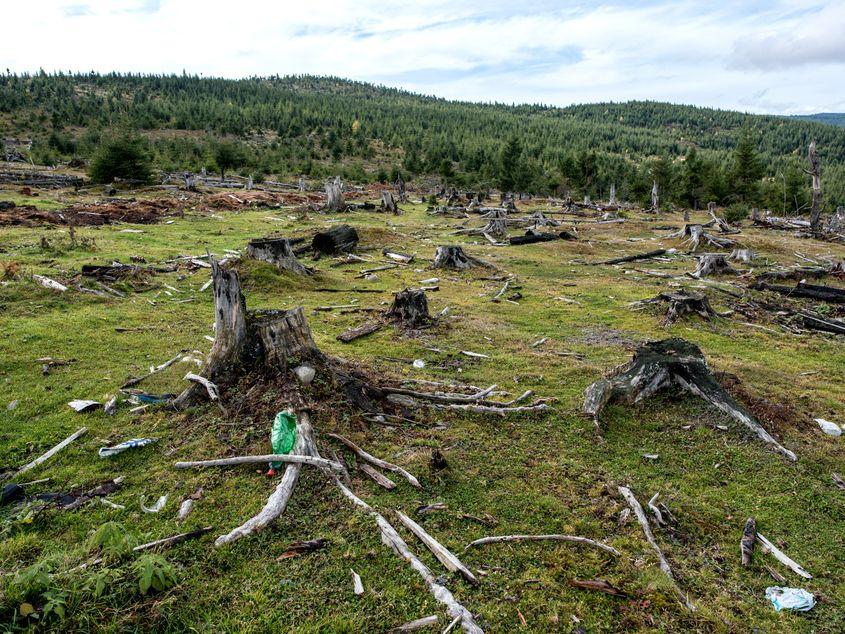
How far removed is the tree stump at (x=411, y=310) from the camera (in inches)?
482

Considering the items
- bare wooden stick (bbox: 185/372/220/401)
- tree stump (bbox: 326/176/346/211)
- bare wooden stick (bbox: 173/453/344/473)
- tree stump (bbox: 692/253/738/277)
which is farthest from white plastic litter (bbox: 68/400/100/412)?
tree stump (bbox: 326/176/346/211)

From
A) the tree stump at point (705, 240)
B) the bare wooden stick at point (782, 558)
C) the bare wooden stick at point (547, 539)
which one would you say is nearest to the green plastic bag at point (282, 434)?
the bare wooden stick at point (547, 539)

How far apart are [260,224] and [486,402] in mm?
25175

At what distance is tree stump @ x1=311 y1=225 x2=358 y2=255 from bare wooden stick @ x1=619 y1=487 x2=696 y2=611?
1812cm

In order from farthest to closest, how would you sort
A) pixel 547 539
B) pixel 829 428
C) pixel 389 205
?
pixel 389 205 → pixel 829 428 → pixel 547 539

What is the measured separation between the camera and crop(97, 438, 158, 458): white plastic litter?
613 centimetres

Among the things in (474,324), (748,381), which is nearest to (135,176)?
(474,324)

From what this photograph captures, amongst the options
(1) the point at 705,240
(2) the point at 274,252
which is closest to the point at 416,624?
(2) the point at 274,252

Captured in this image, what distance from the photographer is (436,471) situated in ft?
19.9

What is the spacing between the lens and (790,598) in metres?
4.36

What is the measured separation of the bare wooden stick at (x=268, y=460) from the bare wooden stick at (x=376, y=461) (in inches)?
17.3

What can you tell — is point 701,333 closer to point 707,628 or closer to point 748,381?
point 748,381

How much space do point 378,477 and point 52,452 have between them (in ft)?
14.4

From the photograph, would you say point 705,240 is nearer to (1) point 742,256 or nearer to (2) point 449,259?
(1) point 742,256
